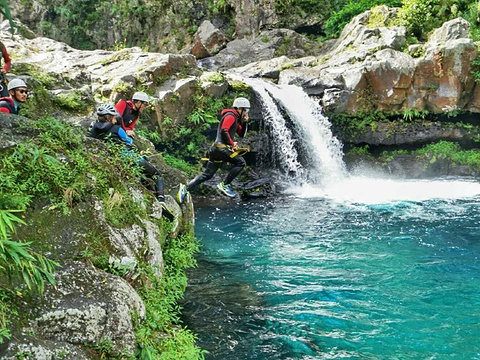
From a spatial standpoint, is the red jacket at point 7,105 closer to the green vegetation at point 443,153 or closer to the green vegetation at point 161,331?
the green vegetation at point 161,331

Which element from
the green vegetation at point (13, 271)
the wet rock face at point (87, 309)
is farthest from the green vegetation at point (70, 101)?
the green vegetation at point (13, 271)

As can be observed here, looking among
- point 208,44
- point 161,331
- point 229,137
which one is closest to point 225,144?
point 229,137

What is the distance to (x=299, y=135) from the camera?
17391 mm

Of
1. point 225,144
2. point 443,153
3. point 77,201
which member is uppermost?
point 225,144

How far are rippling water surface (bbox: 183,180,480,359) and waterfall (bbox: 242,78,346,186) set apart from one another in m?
4.95

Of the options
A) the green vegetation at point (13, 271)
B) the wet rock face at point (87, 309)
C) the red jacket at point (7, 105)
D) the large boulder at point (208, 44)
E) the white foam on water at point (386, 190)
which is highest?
the large boulder at point (208, 44)

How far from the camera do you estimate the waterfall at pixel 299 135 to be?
55.7 feet

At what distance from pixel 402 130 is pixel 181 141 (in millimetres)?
10327

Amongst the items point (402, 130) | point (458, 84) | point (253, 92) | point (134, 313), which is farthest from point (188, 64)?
point (134, 313)

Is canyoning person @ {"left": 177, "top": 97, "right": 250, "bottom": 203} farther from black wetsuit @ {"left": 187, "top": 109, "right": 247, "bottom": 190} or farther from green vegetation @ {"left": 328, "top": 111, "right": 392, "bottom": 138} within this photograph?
green vegetation @ {"left": 328, "top": 111, "right": 392, "bottom": 138}

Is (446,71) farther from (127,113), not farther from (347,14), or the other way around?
(127,113)

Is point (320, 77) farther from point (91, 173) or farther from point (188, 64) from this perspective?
point (91, 173)

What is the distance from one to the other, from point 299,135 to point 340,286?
11001mm

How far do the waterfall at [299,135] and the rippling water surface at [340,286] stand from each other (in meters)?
4.95
